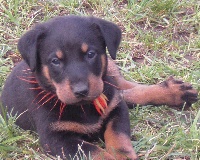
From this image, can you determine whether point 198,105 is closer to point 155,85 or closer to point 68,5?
point 155,85

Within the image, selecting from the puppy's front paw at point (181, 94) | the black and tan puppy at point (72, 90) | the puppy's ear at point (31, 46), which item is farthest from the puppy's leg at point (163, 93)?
the puppy's ear at point (31, 46)

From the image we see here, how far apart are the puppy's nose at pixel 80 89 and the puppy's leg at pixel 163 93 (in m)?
0.84

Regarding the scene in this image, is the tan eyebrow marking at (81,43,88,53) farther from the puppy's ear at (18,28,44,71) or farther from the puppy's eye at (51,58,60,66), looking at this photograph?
the puppy's ear at (18,28,44,71)

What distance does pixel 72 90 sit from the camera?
3.28 m

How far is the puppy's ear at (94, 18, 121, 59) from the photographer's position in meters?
3.57

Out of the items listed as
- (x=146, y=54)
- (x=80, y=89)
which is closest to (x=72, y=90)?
(x=80, y=89)

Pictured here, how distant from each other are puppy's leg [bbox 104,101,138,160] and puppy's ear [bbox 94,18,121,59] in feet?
1.51

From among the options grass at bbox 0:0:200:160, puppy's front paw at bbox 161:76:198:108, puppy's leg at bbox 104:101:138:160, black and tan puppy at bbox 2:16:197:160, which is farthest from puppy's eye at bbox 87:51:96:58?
puppy's front paw at bbox 161:76:198:108

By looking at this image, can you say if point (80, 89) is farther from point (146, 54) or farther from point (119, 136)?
point (146, 54)

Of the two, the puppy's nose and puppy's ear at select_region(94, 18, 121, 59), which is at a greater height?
puppy's ear at select_region(94, 18, 121, 59)

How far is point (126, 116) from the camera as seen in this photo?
12.4ft

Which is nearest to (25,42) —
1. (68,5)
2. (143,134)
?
(143,134)

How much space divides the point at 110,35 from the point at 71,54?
0.39 meters

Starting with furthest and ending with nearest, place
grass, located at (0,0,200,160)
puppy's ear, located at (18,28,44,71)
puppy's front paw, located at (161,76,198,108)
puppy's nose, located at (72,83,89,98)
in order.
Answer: puppy's front paw, located at (161,76,198,108) < grass, located at (0,0,200,160) < puppy's ear, located at (18,28,44,71) < puppy's nose, located at (72,83,89,98)
